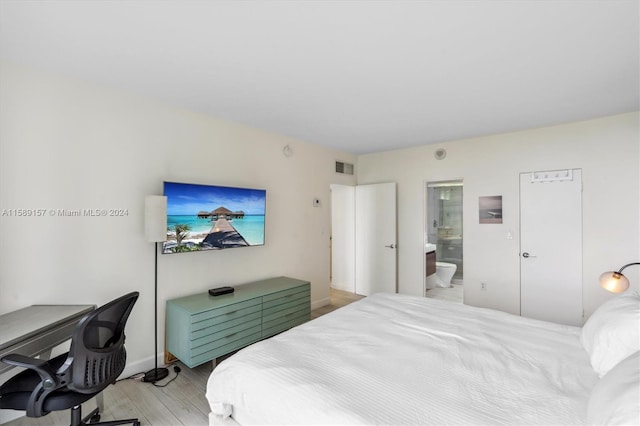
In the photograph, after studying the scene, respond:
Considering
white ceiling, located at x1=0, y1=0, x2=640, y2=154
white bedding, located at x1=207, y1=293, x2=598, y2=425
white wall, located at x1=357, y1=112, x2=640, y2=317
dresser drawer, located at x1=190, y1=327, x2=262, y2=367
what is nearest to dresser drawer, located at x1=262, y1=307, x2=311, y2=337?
dresser drawer, located at x1=190, y1=327, x2=262, y2=367

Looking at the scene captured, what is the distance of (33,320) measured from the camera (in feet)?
6.23

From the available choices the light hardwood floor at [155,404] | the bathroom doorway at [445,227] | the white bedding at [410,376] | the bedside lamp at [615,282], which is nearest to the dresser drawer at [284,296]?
the light hardwood floor at [155,404]

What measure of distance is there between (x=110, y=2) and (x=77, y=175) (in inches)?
57.8

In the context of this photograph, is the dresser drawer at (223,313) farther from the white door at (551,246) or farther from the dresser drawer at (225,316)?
the white door at (551,246)

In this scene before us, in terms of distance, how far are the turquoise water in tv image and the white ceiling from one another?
1.15m

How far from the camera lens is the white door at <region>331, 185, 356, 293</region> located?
5.42 metres

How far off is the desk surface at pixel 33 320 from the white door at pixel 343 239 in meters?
3.99

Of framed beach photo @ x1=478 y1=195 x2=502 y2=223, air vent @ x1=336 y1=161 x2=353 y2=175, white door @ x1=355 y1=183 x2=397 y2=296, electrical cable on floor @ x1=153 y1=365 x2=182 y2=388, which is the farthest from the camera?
air vent @ x1=336 y1=161 x2=353 y2=175

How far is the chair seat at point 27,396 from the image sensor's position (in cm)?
151

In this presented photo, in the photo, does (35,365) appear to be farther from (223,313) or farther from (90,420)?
(223,313)

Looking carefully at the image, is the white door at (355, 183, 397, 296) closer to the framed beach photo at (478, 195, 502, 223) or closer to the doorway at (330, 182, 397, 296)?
the doorway at (330, 182, 397, 296)

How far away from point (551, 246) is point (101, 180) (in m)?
4.87

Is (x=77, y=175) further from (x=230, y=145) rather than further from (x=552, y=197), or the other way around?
(x=552, y=197)

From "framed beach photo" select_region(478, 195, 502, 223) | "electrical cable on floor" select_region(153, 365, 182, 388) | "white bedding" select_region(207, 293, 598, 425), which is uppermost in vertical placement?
"framed beach photo" select_region(478, 195, 502, 223)
